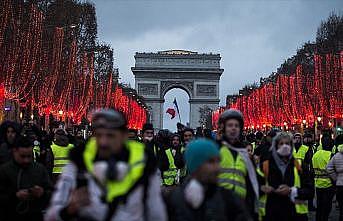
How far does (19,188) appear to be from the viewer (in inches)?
251

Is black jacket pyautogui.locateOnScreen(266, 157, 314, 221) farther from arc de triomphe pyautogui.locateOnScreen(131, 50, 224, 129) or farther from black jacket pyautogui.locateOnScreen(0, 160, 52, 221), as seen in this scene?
arc de triomphe pyautogui.locateOnScreen(131, 50, 224, 129)

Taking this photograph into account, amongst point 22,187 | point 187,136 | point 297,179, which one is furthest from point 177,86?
point 22,187

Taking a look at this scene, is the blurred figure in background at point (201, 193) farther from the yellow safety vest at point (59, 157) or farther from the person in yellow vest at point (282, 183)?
the yellow safety vest at point (59, 157)

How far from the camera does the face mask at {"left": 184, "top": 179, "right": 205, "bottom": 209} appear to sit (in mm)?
4469

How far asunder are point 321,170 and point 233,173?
6709 mm

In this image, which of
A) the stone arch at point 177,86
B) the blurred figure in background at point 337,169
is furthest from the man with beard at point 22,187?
the stone arch at point 177,86

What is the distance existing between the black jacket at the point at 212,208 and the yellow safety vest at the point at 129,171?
0.46 m

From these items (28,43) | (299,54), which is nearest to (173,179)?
(28,43)

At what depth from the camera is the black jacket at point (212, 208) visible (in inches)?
177

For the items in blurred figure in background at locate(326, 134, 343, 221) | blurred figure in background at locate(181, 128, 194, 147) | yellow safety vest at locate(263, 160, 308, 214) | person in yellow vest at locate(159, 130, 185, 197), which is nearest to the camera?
yellow safety vest at locate(263, 160, 308, 214)

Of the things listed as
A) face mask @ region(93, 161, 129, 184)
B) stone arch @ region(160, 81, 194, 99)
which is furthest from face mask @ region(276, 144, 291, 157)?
stone arch @ region(160, 81, 194, 99)

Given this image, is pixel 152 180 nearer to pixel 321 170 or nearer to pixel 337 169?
pixel 337 169

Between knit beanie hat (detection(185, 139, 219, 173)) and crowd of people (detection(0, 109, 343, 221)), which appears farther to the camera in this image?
knit beanie hat (detection(185, 139, 219, 173))

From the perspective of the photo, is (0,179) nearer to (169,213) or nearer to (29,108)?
(169,213)
